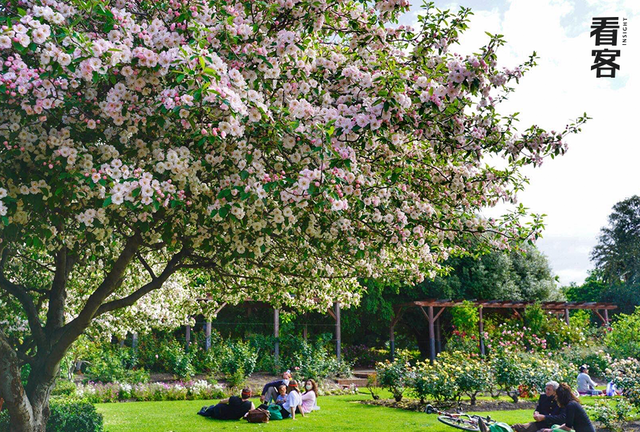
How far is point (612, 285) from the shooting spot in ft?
132

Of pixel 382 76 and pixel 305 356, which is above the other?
pixel 382 76

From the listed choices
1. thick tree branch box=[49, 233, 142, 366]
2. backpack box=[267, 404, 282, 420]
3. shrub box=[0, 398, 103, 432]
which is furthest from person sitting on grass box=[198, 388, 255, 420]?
thick tree branch box=[49, 233, 142, 366]

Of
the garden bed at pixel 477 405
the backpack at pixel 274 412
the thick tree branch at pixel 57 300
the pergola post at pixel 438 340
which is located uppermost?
the thick tree branch at pixel 57 300

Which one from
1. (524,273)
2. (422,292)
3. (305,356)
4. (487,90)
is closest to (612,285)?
(524,273)

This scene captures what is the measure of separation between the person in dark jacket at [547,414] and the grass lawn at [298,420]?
4.85 ft

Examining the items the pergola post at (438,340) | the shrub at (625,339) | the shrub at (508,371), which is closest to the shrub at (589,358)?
the shrub at (625,339)

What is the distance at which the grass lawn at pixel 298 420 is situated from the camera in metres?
10.1

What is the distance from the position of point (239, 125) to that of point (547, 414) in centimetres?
736

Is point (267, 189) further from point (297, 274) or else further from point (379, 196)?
point (297, 274)

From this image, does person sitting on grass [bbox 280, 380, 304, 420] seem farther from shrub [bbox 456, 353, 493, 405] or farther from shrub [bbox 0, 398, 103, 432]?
shrub [bbox 0, 398, 103, 432]

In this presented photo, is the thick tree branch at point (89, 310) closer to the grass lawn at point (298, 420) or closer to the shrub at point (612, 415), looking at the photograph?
the grass lawn at point (298, 420)

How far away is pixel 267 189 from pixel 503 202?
3.47 m

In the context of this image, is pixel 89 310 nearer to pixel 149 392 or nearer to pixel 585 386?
pixel 149 392

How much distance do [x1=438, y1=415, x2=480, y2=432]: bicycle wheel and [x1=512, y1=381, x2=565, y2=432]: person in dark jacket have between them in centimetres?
65
